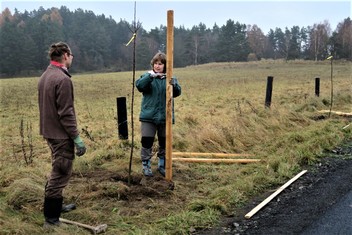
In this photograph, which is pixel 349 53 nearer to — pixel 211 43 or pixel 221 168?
pixel 211 43

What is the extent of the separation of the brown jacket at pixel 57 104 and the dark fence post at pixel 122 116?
3.46 meters

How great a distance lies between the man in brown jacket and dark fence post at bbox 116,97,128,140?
3394mm

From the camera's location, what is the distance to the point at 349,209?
4.59m

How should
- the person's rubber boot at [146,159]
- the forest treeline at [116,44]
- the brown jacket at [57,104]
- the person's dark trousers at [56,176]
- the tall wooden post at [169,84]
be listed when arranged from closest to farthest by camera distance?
the brown jacket at [57,104] → the person's dark trousers at [56,176] → the tall wooden post at [169,84] → the person's rubber boot at [146,159] → the forest treeline at [116,44]

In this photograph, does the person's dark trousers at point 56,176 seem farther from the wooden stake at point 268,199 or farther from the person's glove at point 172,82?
the wooden stake at point 268,199

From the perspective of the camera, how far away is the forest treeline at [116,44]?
194 feet

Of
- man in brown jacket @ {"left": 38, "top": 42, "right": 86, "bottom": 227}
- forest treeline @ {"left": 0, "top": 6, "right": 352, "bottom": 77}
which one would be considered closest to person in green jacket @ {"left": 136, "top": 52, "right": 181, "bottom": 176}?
man in brown jacket @ {"left": 38, "top": 42, "right": 86, "bottom": 227}

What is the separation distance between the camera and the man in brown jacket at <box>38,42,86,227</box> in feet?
12.2

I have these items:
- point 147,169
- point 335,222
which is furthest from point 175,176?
point 335,222

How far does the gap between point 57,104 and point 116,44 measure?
271ft

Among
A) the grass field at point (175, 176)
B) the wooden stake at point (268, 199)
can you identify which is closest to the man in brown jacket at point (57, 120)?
the grass field at point (175, 176)

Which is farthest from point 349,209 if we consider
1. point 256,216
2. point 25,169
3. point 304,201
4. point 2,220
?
point 25,169

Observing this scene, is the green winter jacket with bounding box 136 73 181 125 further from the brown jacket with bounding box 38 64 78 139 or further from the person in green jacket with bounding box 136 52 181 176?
the brown jacket with bounding box 38 64 78 139

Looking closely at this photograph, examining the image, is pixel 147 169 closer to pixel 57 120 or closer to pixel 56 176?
pixel 56 176
